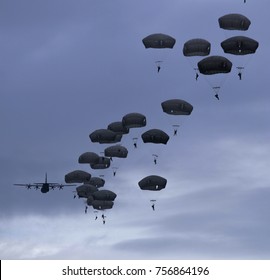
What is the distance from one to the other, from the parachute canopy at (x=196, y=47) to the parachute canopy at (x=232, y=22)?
472 centimetres

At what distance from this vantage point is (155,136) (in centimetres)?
10069

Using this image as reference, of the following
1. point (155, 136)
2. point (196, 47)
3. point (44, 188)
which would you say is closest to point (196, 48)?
point (196, 47)

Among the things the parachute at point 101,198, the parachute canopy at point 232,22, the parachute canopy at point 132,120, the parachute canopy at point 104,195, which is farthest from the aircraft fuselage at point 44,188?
the parachute canopy at point 232,22

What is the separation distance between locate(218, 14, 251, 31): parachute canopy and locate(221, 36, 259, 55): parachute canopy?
160cm

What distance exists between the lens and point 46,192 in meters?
190

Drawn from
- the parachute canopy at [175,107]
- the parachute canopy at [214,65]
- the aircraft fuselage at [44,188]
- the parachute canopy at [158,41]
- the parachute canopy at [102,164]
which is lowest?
the parachute canopy at [102,164]

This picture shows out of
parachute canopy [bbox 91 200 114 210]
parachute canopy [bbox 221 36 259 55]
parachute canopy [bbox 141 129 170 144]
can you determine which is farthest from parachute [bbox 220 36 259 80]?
parachute canopy [bbox 91 200 114 210]

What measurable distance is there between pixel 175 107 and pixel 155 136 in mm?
6063

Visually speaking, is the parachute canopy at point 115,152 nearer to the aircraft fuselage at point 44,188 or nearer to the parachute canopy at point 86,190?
the parachute canopy at point 86,190

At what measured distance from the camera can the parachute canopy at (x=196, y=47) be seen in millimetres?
93875

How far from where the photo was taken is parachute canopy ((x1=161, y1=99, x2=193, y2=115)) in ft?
316

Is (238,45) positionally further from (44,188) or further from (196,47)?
(44,188)
